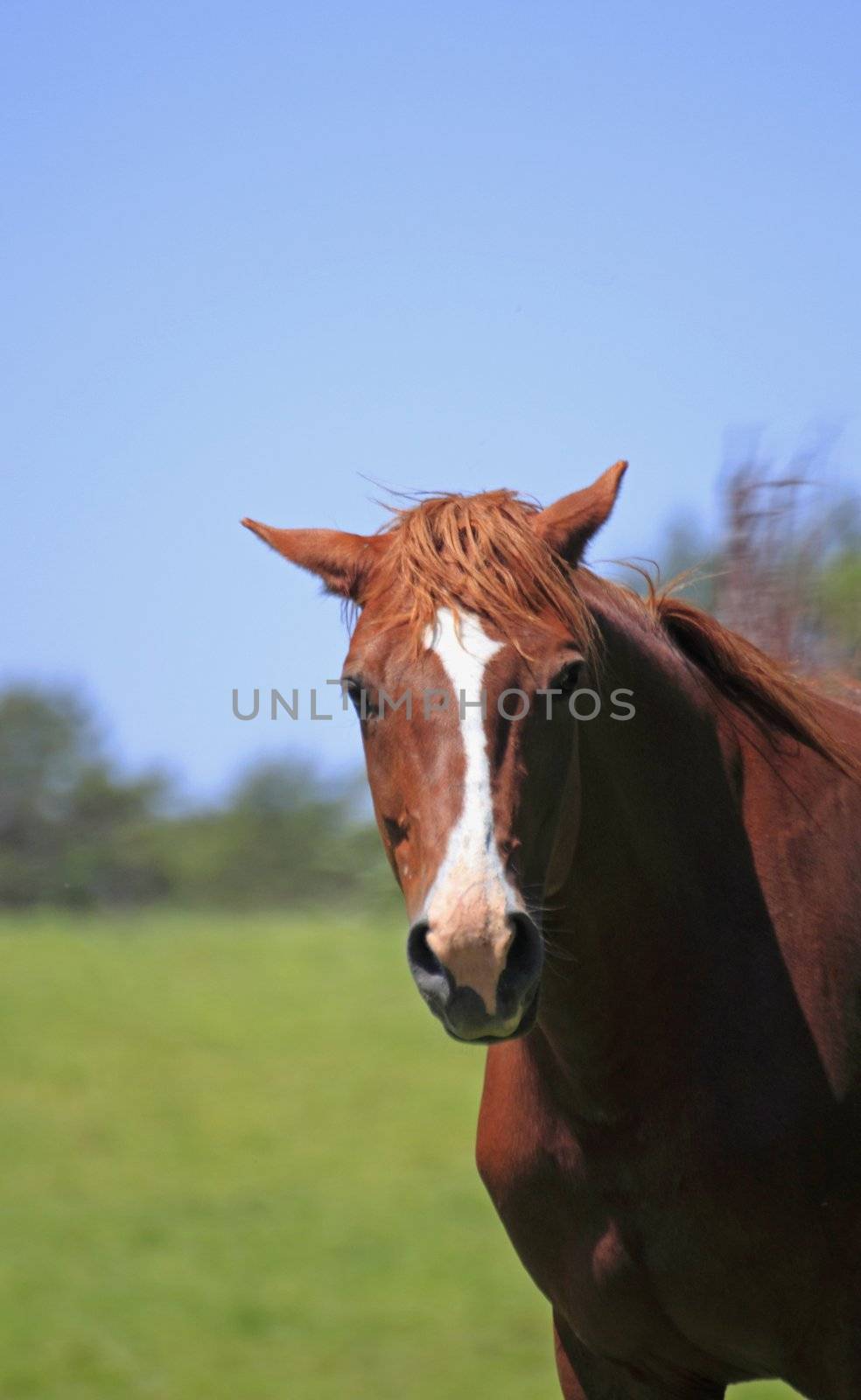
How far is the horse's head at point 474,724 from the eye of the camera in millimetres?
1917

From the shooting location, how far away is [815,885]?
2.57 metres

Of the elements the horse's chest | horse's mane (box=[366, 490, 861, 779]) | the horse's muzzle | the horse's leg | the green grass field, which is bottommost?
the green grass field

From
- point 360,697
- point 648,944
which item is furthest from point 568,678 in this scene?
point 648,944

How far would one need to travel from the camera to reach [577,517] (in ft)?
7.88

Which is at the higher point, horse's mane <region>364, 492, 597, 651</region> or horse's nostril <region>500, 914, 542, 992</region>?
horse's mane <region>364, 492, 597, 651</region>

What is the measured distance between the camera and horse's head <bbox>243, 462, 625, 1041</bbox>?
1.92 metres

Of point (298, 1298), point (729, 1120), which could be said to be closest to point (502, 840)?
point (729, 1120)

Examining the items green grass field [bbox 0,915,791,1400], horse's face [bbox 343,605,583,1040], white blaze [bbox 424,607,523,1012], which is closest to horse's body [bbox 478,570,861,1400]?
horse's face [bbox 343,605,583,1040]

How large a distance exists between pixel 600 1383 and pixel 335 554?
168cm

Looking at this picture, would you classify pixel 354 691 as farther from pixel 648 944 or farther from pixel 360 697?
pixel 648 944

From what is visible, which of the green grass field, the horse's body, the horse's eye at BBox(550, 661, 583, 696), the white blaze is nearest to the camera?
the white blaze

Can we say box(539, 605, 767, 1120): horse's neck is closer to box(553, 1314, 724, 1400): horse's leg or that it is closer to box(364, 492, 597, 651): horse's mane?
box(364, 492, 597, 651): horse's mane

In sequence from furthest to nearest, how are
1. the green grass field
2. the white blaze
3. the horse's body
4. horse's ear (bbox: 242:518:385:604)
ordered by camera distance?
1. the green grass field
2. horse's ear (bbox: 242:518:385:604)
3. the horse's body
4. the white blaze

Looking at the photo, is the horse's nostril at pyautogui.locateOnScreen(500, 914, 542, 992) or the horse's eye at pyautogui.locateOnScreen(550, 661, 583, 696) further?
the horse's eye at pyautogui.locateOnScreen(550, 661, 583, 696)
